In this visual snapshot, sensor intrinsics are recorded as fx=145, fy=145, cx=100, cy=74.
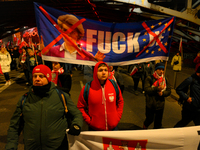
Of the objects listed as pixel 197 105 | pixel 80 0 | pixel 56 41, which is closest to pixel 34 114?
pixel 56 41

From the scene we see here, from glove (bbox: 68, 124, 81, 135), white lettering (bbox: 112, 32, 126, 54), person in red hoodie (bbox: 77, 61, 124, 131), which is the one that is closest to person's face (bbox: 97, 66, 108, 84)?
person in red hoodie (bbox: 77, 61, 124, 131)

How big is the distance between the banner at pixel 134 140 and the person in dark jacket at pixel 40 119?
0.26 metres

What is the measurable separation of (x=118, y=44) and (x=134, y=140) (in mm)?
1924

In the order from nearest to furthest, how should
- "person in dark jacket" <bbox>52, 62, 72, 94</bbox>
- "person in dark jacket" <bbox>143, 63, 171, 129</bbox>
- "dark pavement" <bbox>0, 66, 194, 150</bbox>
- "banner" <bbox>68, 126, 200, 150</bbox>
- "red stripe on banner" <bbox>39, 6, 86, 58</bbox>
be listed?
1. "banner" <bbox>68, 126, 200, 150</bbox>
2. "red stripe on banner" <bbox>39, 6, 86, 58</bbox>
3. "person in dark jacket" <bbox>143, 63, 171, 129</bbox>
4. "person in dark jacket" <bbox>52, 62, 72, 94</bbox>
5. "dark pavement" <bbox>0, 66, 194, 150</bbox>

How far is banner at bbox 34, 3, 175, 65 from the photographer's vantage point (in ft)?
9.14

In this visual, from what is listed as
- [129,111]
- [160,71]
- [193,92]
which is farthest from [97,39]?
[129,111]

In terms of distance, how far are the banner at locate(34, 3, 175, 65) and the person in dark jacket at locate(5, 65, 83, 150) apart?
1066 mm

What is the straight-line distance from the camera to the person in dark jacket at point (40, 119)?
5.97 ft

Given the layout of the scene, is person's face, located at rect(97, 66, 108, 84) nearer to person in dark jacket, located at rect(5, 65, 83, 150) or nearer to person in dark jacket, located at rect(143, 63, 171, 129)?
person in dark jacket, located at rect(5, 65, 83, 150)

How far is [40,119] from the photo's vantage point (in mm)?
1830

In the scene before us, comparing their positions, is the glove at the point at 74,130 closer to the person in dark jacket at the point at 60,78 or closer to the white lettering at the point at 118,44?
the person in dark jacket at the point at 60,78

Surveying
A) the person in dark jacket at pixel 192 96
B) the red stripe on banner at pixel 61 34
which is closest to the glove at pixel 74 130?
the red stripe on banner at pixel 61 34

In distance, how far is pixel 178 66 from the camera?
989 centimetres

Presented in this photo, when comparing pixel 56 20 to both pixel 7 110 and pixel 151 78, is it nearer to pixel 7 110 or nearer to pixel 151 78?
pixel 151 78
